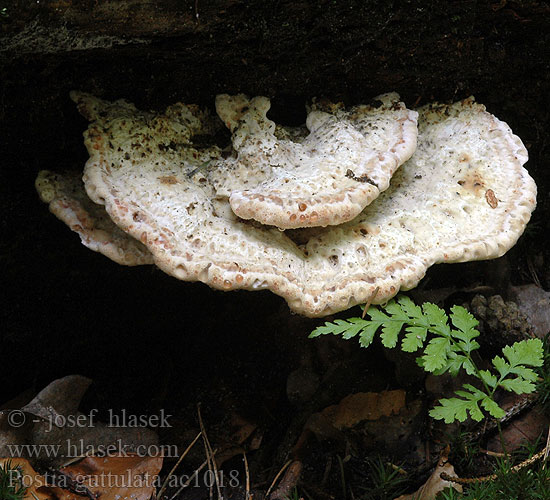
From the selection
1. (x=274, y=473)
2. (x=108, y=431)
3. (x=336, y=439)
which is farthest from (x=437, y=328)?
(x=108, y=431)

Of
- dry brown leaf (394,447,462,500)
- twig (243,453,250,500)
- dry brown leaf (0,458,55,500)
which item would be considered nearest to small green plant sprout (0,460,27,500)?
dry brown leaf (0,458,55,500)

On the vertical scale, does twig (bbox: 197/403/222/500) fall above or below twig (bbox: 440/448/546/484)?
above

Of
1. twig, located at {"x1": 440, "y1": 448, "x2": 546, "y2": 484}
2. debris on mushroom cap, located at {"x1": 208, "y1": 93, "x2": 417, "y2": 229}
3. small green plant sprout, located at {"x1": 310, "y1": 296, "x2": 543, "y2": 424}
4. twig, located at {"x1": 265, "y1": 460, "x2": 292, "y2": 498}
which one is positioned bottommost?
twig, located at {"x1": 265, "y1": 460, "x2": 292, "y2": 498}

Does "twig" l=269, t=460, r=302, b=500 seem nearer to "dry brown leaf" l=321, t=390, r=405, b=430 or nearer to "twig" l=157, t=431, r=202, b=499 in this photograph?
"dry brown leaf" l=321, t=390, r=405, b=430

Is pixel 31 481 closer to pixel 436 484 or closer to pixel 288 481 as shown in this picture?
pixel 288 481

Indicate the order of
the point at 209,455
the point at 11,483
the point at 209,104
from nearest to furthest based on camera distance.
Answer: the point at 11,483 → the point at 209,104 → the point at 209,455

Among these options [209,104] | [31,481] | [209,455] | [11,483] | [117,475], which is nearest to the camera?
[11,483]

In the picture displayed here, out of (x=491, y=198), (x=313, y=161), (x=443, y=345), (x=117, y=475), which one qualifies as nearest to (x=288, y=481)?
(x=117, y=475)

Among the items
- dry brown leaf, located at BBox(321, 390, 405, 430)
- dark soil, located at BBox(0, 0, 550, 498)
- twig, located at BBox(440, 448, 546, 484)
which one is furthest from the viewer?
dry brown leaf, located at BBox(321, 390, 405, 430)
